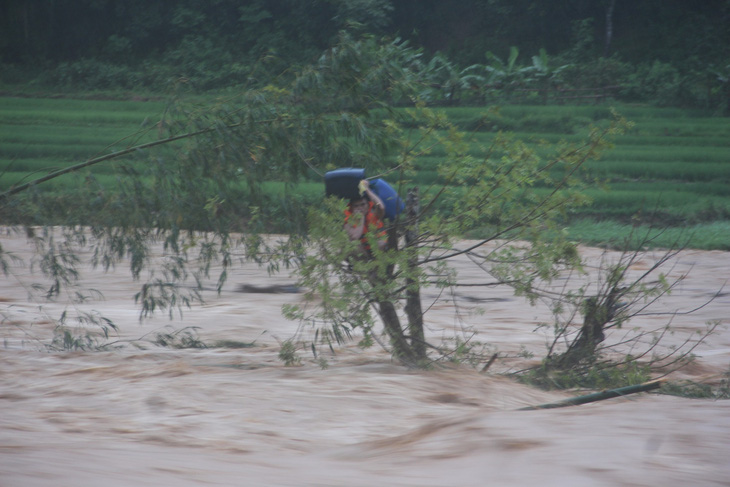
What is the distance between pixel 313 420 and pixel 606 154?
1192 cm

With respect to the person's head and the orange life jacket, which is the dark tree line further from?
the orange life jacket

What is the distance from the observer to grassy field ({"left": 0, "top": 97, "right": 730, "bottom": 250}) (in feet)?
35.2

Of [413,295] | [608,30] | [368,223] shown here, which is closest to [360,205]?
[368,223]

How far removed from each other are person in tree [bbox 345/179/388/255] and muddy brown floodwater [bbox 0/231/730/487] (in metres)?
0.67

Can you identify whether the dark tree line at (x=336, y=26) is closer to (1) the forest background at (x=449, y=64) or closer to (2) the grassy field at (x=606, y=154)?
(1) the forest background at (x=449, y=64)

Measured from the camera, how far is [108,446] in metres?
2.54

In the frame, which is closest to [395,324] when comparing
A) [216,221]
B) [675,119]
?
[216,221]

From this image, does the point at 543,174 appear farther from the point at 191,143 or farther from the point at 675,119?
the point at 675,119

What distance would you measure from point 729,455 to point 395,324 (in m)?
2.11

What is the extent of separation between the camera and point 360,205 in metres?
4.00

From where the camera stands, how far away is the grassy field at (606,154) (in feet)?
35.2

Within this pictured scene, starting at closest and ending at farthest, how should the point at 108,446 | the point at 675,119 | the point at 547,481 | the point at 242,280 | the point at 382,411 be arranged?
the point at 547,481 < the point at 108,446 < the point at 382,411 < the point at 242,280 < the point at 675,119

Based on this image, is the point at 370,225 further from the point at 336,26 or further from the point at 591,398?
the point at 336,26

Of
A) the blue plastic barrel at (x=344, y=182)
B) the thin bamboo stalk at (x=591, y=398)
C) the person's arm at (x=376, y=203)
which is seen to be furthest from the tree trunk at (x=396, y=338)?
the thin bamboo stalk at (x=591, y=398)
